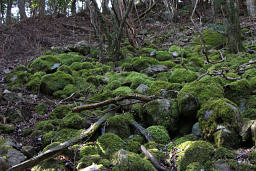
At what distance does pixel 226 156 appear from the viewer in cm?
262

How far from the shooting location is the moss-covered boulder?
152 inches

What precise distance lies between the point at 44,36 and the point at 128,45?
4677 millimetres

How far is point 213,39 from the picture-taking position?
374 inches

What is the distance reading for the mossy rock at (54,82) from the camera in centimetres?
611

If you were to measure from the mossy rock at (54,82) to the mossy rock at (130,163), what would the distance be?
3954 millimetres

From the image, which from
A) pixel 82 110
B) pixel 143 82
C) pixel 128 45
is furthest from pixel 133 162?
pixel 128 45

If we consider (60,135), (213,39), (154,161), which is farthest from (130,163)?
(213,39)

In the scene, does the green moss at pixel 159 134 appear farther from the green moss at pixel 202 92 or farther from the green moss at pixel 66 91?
the green moss at pixel 66 91

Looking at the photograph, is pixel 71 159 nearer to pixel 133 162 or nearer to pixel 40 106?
pixel 133 162

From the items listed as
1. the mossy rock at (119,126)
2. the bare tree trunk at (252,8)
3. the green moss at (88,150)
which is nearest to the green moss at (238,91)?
the mossy rock at (119,126)

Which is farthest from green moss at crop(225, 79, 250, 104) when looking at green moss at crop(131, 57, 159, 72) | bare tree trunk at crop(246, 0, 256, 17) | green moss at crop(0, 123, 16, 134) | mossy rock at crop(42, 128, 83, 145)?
bare tree trunk at crop(246, 0, 256, 17)

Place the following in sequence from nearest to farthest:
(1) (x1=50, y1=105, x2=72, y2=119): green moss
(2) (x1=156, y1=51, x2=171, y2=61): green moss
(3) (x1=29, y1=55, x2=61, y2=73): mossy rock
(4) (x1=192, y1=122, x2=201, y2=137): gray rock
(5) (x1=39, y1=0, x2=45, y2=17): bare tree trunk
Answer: (4) (x1=192, y1=122, x2=201, y2=137): gray rock < (1) (x1=50, y1=105, x2=72, y2=119): green moss < (3) (x1=29, y1=55, x2=61, y2=73): mossy rock < (2) (x1=156, y1=51, x2=171, y2=61): green moss < (5) (x1=39, y1=0, x2=45, y2=17): bare tree trunk

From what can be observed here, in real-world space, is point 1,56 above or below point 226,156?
above

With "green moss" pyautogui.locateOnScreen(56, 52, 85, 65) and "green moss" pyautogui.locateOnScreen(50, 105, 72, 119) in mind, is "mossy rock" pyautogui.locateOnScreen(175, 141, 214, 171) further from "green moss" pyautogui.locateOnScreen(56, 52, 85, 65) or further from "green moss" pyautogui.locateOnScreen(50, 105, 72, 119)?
"green moss" pyautogui.locateOnScreen(56, 52, 85, 65)
